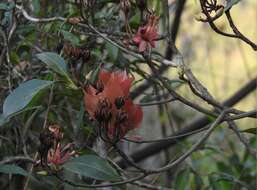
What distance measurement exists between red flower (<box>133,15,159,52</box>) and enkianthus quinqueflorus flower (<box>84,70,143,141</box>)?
5 cm

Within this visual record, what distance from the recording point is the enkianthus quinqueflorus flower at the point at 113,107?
873 mm

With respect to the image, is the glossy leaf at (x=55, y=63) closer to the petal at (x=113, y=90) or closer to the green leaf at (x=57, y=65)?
the green leaf at (x=57, y=65)

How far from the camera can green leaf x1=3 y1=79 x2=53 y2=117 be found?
0.93 m

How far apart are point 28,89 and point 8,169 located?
192 millimetres

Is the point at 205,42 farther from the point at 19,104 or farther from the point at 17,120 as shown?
the point at 19,104

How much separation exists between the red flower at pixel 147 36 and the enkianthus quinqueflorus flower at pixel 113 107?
0.05 m

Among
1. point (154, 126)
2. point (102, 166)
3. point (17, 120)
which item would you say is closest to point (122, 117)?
point (102, 166)

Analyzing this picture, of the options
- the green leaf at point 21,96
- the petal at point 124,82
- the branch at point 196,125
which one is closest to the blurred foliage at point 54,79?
the green leaf at point 21,96

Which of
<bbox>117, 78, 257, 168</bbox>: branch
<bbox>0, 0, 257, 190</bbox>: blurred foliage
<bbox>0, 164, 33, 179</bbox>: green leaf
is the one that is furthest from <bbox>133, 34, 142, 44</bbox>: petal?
<bbox>117, 78, 257, 168</bbox>: branch

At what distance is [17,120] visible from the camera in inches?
49.4

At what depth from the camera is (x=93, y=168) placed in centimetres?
96

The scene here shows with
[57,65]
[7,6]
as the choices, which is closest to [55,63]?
[57,65]

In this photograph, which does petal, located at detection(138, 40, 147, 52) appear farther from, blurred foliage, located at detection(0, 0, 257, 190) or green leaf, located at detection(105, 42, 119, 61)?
green leaf, located at detection(105, 42, 119, 61)

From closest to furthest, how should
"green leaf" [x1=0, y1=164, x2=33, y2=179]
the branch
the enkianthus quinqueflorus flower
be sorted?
the enkianthus quinqueflorus flower < "green leaf" [x1=0, y1=164, x2=33, y2=179] < the branch
